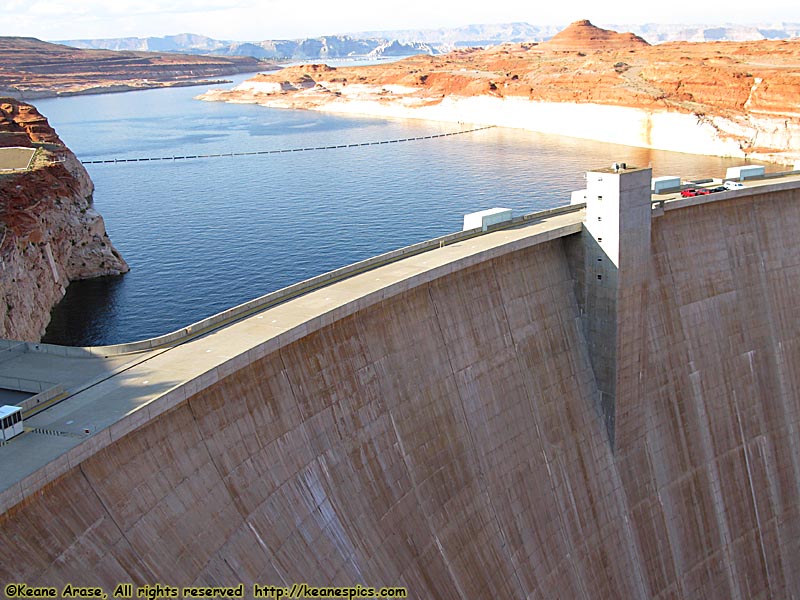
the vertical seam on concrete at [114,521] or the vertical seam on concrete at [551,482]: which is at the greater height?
the vertical seam on concrete at [114,521]

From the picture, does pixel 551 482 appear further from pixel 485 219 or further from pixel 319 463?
pixel 485 219

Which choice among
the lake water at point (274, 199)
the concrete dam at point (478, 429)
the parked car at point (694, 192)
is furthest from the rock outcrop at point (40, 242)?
the parked car at point (694, 192)

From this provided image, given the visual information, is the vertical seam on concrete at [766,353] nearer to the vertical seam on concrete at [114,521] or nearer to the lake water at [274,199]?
the vertical seam on concrete at [114,521]

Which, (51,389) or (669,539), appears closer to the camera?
(51,389)

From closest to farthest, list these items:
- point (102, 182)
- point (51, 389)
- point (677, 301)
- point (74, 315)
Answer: point (51, 389) < point (677, 301) < point (74, 315) < point (102, 182)

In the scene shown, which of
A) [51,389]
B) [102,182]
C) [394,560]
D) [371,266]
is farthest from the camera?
[102,182]

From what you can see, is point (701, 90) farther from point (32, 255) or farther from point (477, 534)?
point (477, 534)

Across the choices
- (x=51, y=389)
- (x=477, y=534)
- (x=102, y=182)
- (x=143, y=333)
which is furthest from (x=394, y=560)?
(x=102, y=182)
